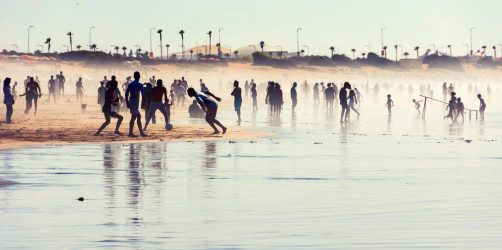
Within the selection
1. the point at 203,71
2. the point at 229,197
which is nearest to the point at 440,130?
the point at 229,197

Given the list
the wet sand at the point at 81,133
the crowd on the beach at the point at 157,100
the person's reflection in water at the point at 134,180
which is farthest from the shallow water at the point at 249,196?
the crowd on the beach at the point at 157,100

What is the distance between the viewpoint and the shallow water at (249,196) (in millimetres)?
12672

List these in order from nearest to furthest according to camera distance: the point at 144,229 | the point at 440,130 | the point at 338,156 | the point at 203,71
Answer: the point at 144,229 → the point at 338,156 → the point at 440,130 → the point at 203,71

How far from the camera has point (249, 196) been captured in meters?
17.0

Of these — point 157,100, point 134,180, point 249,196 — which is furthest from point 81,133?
point 249,196

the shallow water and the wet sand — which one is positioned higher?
the wet sand

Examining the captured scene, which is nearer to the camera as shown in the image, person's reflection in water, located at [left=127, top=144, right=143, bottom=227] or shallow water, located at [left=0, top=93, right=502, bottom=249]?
shallow water, located at [left=0, top=93, right=502, bottom=249]

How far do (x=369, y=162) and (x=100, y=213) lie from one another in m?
10.5

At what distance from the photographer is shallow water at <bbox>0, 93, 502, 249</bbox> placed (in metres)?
12.7

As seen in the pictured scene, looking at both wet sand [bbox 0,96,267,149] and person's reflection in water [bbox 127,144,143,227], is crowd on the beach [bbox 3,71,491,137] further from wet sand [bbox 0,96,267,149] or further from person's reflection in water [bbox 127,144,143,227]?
person's reflection in water [bbox 127,144,143,227]

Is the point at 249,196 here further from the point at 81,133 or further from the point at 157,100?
the point at 81,133

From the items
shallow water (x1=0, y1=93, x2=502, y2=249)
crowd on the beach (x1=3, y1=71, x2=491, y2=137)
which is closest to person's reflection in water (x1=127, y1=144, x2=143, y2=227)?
shallow water (x1=0, y1=93, x2=502, y2=249)

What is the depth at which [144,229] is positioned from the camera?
13.2 metres

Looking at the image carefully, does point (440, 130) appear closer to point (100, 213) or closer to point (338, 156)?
point (338, 156)
